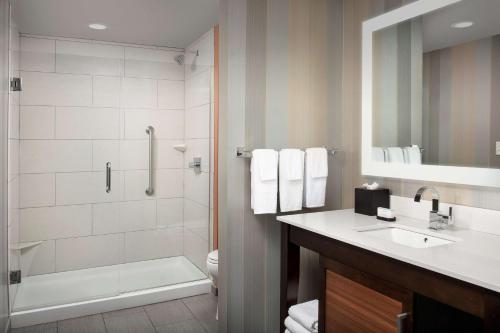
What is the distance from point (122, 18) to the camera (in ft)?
10.3

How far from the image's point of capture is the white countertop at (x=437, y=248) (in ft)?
4.03

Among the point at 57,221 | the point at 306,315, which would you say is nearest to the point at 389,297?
the point at 306,315

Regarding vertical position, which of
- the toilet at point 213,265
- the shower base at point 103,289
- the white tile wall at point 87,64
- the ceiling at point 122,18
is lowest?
the shower base at point 103,289

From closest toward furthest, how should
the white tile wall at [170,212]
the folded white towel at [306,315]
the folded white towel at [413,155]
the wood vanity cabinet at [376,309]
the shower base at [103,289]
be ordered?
the wood vanity cabinet at [376,309]
the folded white towel at [306,315]
the folded white towel at [413,155]
the shower base at [103,289]
the white tile wall at [170,212]

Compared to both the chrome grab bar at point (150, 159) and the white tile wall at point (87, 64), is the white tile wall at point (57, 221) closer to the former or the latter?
the chrome grab bar at point (150, 159)

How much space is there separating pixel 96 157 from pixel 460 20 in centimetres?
275

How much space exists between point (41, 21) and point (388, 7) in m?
2.71

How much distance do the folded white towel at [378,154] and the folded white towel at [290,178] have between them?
43 centimetres

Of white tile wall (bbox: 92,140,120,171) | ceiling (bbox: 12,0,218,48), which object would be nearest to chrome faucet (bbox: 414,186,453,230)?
ceiling (bbox: 12,0,218,48)

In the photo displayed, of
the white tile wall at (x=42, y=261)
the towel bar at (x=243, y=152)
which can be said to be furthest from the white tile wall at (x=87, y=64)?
the towel bar at (x=243, y=152)

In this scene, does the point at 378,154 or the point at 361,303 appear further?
the point at 378,154

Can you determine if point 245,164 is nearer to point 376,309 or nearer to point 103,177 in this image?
point 376,309

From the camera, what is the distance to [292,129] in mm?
2441

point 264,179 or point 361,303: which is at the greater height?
point 264,179
